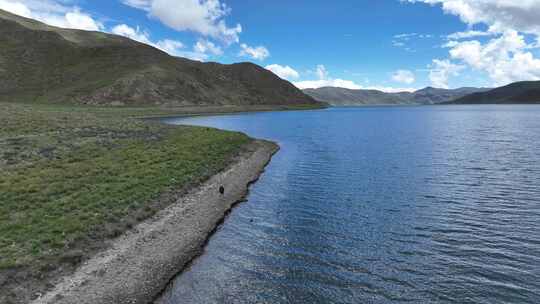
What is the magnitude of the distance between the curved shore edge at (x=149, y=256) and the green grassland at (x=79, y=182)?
3.87 feet

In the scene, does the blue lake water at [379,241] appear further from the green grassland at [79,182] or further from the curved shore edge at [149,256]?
the green grassland at [79,182]

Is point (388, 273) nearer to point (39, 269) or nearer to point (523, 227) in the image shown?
point (523, 227)

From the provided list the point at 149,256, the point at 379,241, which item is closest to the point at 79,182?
the point at 149,256

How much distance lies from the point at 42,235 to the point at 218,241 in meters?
9.85

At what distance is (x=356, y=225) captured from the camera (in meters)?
23.6

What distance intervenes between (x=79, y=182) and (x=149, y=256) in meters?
12.8

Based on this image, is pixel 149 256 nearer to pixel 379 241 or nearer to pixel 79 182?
pixel 79 182

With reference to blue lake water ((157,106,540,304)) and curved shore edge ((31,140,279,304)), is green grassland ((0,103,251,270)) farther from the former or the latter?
blue lake water ((157,106,540,304))

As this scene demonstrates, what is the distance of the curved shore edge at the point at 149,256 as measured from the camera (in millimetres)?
14180

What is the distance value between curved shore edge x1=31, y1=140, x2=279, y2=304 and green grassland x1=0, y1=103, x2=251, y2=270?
1.18 meters

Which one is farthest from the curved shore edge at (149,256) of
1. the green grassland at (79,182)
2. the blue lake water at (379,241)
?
the green grassland at (79,182)

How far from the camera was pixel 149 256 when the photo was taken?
17.7 meters

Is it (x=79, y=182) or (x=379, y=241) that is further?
(x=79, y=182)

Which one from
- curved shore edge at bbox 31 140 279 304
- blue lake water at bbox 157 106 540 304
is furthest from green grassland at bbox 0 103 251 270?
blue lake water at bbox 157 106 540 304
